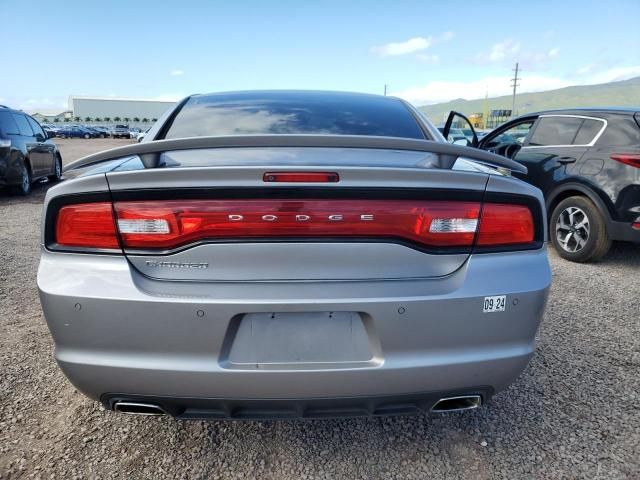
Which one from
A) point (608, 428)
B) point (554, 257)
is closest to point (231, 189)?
point (608, 428)

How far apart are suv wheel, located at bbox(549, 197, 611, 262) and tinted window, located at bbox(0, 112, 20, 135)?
9.38 m

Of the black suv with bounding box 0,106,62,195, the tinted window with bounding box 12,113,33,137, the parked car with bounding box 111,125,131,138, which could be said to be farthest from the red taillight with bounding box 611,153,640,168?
the parked car with bounding box 111,125,131,138

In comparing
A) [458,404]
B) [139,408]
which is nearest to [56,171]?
[139,408]

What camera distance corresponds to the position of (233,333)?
1573mm

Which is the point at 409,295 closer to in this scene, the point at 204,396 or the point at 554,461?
the point at 204,396

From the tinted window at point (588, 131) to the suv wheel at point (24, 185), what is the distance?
31.6 feet

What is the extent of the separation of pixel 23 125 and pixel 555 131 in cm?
995

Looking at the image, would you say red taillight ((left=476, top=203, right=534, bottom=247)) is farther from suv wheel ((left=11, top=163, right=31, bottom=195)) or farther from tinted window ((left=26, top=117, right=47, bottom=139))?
tinted window ((left=26, top=117, right=47, bottom=139))

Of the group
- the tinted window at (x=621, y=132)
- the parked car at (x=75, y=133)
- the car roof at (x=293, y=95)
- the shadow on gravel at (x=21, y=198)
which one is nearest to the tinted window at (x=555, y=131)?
the tinted window at (x=621, y=132)

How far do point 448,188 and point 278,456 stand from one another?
1.34 metres

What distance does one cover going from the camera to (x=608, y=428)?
220 cm

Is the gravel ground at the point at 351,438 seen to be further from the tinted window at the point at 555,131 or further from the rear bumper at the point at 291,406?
the tinted window at the point at 555,131

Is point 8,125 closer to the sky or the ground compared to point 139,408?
closer to the sky

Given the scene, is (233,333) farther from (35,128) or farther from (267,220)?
(35,128)
